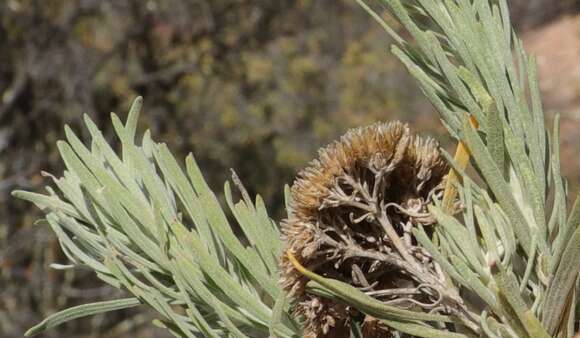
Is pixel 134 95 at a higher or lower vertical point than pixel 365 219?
higher

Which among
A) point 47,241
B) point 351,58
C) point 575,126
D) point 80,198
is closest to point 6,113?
point 47,241

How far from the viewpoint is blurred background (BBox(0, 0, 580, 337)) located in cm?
264

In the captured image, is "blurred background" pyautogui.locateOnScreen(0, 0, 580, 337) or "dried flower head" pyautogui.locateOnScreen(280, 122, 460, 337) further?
"blurred background" pyautogui.locateOnScreen(0, 0, 580, 337)

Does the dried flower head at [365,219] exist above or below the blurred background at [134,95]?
below

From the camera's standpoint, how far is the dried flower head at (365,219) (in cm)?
35

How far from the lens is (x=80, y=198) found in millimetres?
419

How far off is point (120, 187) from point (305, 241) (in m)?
0.11

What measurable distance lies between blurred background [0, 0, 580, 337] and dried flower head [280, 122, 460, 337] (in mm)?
1740

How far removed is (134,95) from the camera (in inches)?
116

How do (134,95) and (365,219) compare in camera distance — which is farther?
(134,95)

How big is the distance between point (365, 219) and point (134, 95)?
8.79ft

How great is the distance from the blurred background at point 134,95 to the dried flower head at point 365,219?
Result: 1.74 metres

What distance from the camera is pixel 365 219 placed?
36cm

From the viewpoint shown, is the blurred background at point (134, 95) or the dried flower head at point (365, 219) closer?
the dried flower head at point (365, 219)
